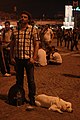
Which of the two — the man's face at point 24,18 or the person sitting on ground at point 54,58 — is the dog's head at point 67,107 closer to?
the man's face at point 24,18

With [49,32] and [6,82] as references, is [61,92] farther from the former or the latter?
[49,32]

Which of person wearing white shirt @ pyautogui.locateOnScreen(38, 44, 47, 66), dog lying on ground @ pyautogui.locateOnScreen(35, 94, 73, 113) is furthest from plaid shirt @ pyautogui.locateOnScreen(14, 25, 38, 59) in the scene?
person wearing white shirt @ pyautogui.locateOnScreen(38, 44, 47, 66)

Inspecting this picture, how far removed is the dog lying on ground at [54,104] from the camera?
Result: 24.5 ft

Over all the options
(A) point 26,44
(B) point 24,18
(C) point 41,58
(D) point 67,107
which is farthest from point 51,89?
(C) point 41,58

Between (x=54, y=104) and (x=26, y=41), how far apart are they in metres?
1.40

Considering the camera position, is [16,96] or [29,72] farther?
[16,96]

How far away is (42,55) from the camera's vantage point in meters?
14.2

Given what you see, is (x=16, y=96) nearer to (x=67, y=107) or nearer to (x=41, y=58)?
(x=67, y=107)

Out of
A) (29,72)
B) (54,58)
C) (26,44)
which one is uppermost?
(26,44)

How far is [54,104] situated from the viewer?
7.57 metres

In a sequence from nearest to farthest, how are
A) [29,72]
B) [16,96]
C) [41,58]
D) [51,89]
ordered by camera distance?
[29,72]
[16,96]
[51,89]
[41,58]

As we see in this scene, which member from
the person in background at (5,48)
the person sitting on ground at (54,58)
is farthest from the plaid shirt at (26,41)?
the person sitting on ground at (54,58)

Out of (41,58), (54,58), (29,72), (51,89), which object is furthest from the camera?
(54,58)

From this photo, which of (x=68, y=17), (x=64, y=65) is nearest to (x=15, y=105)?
(x=64, y=65)
